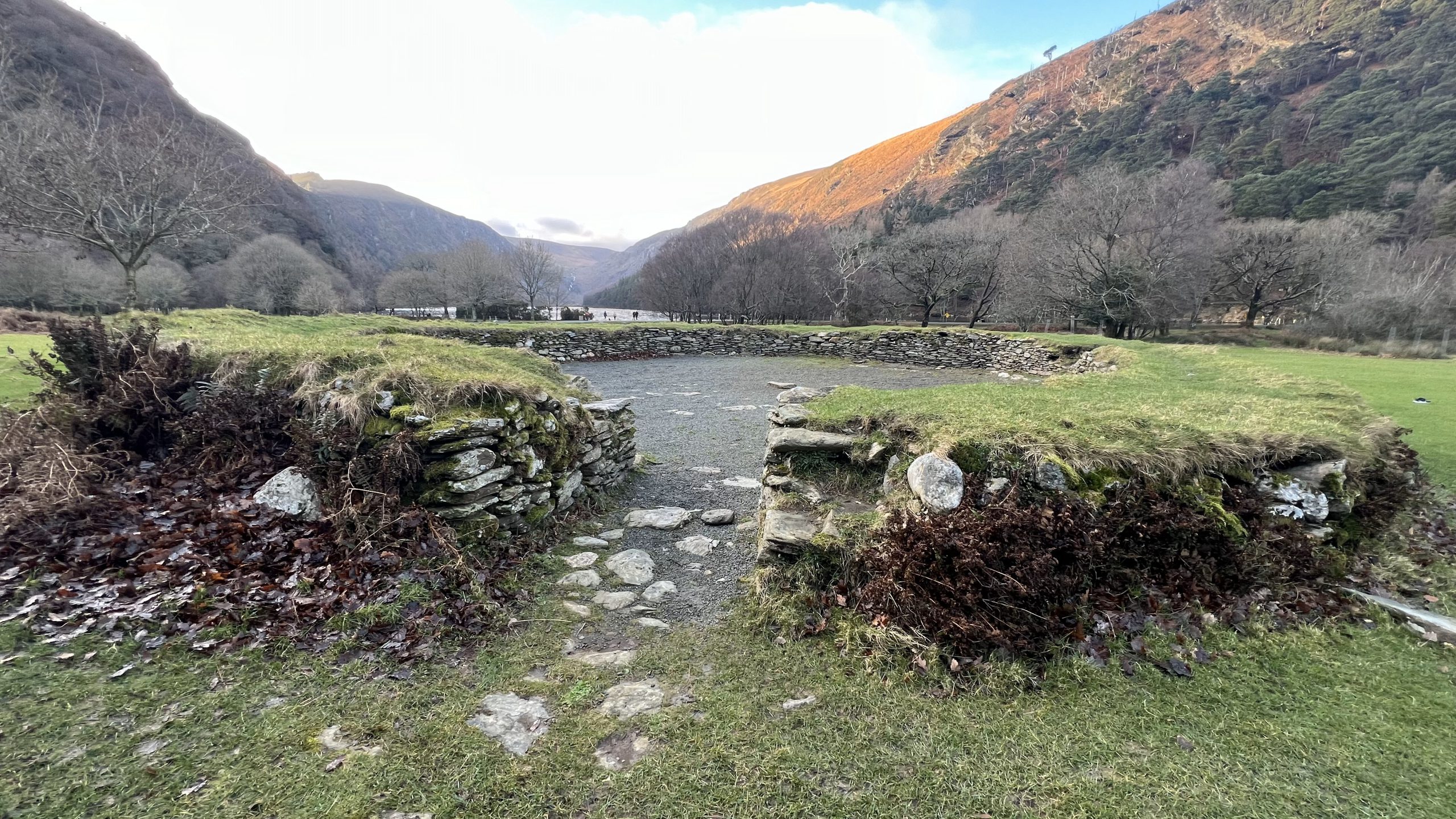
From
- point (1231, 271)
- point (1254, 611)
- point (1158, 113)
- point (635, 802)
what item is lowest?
point (635, 802)

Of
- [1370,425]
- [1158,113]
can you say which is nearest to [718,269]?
[1370,425]

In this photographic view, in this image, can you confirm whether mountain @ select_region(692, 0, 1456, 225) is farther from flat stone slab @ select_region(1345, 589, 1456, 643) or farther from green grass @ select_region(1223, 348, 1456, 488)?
flat stone slab @ select_region(1345, 589, 1456, 643)

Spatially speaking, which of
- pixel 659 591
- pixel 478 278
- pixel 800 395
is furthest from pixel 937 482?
pixel 478 278

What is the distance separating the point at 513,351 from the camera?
32.9ft

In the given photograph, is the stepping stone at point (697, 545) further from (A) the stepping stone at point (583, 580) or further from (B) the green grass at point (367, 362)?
(B) the green grass at point (367, 362)

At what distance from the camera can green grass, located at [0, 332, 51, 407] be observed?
5.71 m

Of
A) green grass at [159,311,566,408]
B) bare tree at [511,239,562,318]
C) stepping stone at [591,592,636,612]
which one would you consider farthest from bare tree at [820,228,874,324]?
stepping stone at [591,592,636,612]

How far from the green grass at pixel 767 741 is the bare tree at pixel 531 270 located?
5781 cm

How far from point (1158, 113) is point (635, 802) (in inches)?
4902

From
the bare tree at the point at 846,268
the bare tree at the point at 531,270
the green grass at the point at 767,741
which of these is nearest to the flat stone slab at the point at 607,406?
the green grass at the point at 767,741

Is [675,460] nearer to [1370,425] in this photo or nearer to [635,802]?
[635,802]

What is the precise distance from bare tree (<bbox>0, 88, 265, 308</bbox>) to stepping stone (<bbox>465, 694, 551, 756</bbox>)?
66.7ft

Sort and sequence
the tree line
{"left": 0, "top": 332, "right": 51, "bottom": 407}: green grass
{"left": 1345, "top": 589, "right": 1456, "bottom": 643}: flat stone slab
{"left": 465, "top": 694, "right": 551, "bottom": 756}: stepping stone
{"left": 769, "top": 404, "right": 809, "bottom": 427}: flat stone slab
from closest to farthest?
{"left": 465, "top": 694, "right": 551, "bottom": 756}: stepping stone → {"left": 1345, "top": 589, "right": 1456, "bottom": 643}: flat stone slab → {"left": 0, "top": 332, "right": 51, "bottom": 407}: green grass → {"left": 769, "top": 404, "right": 809, "bottom": 427}: flat stone slab → the tree line

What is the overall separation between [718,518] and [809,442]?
158 centimetres
